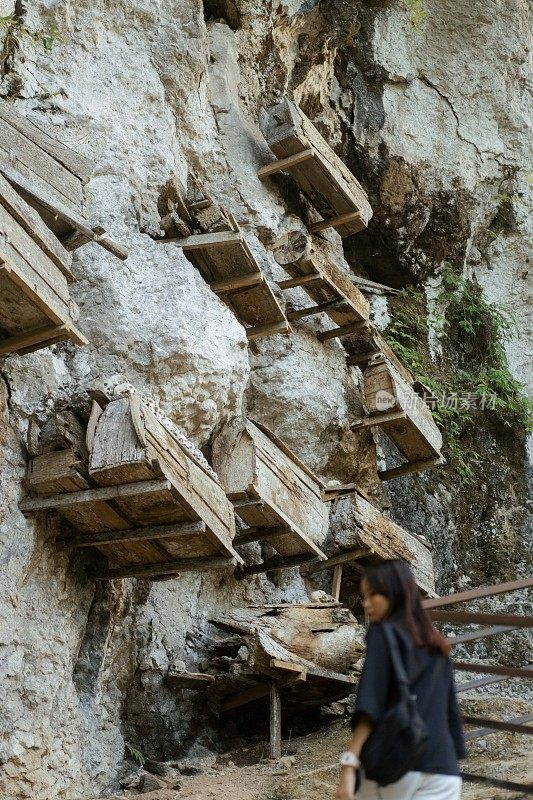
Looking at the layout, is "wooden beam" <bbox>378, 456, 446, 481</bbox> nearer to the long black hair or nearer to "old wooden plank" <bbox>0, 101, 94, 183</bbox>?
"old wooden plank" <bbox>0, 101, 94, 183</bbox>

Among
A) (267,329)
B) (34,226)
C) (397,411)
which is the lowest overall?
(34,226)

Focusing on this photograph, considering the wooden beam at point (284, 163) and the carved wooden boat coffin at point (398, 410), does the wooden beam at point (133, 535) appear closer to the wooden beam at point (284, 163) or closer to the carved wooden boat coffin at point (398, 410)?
the carved wooden boat coffin at point (398, 410)

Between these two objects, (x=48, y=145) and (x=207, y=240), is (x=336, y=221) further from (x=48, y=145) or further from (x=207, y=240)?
(x=48, y=145)

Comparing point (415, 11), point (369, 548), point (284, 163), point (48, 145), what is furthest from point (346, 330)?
point (415, 11)

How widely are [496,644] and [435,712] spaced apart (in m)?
10.6

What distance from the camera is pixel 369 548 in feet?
34.6

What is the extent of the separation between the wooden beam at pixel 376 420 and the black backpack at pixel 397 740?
8207mm

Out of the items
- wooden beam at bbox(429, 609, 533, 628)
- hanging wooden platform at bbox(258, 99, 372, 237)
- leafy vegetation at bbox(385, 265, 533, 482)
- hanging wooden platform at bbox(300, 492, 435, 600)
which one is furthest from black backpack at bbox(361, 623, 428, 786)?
leafy vegetation at bbox(385, 265, 533, 482)

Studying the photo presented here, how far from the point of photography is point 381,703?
3383 mm

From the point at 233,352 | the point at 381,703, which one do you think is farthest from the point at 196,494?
the point at 381,703

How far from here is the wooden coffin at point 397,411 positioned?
11.6m

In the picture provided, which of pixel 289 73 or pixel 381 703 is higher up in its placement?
pixel 289 73

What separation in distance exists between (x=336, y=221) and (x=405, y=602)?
988cm

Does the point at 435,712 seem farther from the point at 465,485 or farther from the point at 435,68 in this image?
the point at 435,68
